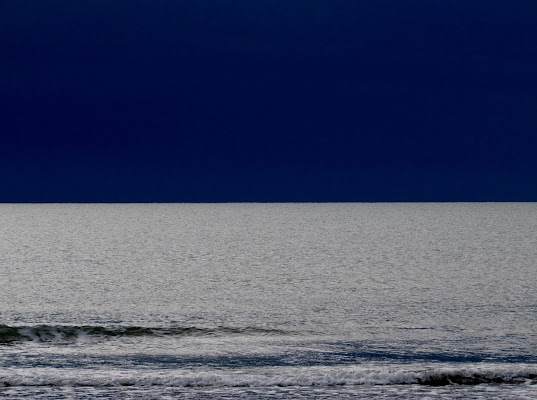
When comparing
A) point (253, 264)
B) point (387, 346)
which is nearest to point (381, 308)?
point (387, 346)

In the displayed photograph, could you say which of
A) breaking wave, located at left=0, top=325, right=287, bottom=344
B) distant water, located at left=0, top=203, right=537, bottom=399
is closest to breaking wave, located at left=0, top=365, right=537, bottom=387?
distant water, located at left=0, top=203, right=537, bottom=399

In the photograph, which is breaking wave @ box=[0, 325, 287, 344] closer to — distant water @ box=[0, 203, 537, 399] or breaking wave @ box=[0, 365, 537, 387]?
distant water @ box=[0, 203, 537, 399]

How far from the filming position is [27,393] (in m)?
16.3

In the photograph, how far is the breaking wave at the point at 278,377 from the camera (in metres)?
17.3

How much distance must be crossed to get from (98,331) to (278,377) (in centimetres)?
960

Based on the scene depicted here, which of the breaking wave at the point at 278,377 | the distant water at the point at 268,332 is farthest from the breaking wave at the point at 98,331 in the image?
the breaking wave at the point at 278,377

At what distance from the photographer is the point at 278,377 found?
17812mm

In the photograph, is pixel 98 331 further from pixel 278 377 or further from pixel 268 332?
pixel 278 377

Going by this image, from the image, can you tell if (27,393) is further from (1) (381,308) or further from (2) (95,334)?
(1) (381,308)

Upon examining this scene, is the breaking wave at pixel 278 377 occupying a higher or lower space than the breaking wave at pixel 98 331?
lower

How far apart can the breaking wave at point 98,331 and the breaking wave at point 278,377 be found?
200 inches

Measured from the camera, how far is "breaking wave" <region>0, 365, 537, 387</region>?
1727 centimetres

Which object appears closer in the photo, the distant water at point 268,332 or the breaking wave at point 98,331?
the distant water at point 268,332

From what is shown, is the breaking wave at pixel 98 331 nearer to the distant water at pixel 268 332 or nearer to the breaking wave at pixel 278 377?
the distant water at pixel 268 332
